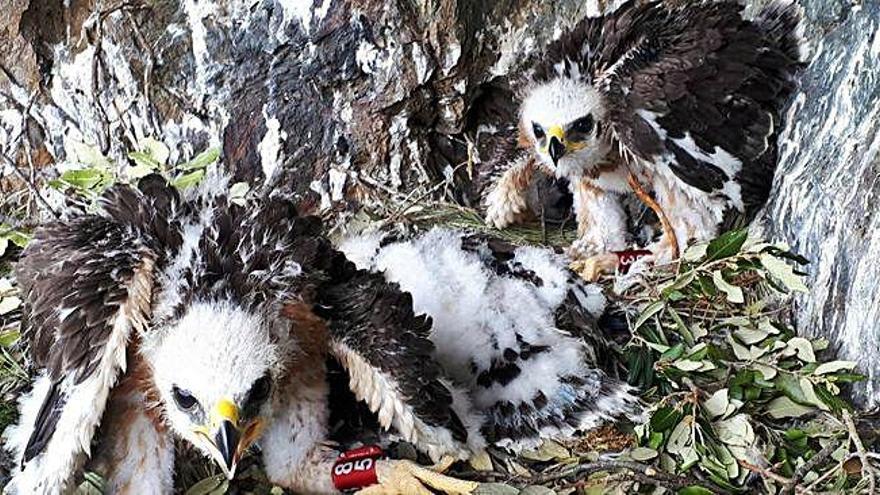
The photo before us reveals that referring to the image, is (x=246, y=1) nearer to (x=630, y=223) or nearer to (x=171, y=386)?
(x=630, y=223)

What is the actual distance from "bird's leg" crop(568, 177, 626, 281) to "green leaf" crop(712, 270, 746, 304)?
0.57m

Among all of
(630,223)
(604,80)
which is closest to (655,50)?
(604,80)

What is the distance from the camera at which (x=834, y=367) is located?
2410 mm

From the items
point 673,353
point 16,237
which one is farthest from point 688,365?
point 16,237

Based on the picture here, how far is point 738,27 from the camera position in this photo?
10.4 feet

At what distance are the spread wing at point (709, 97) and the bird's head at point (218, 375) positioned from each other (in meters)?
1.52

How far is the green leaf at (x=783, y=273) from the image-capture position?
266 centimetres

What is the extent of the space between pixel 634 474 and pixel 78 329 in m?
1.27

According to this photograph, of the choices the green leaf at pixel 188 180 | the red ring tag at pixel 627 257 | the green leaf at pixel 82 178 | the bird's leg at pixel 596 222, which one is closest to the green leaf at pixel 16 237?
the green leaf at pixel 82 178

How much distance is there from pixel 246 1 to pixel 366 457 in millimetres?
1987

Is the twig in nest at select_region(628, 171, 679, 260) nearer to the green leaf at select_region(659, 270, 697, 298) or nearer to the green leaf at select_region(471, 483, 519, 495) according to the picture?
the green leaf at select_region(659, 270, 697, 298)

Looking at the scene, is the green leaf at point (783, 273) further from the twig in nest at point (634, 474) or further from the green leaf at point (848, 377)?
the twig in nest at point (634, 474)

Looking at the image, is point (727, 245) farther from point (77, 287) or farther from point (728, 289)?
point (77, 287)

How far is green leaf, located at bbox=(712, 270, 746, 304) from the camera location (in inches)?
110
